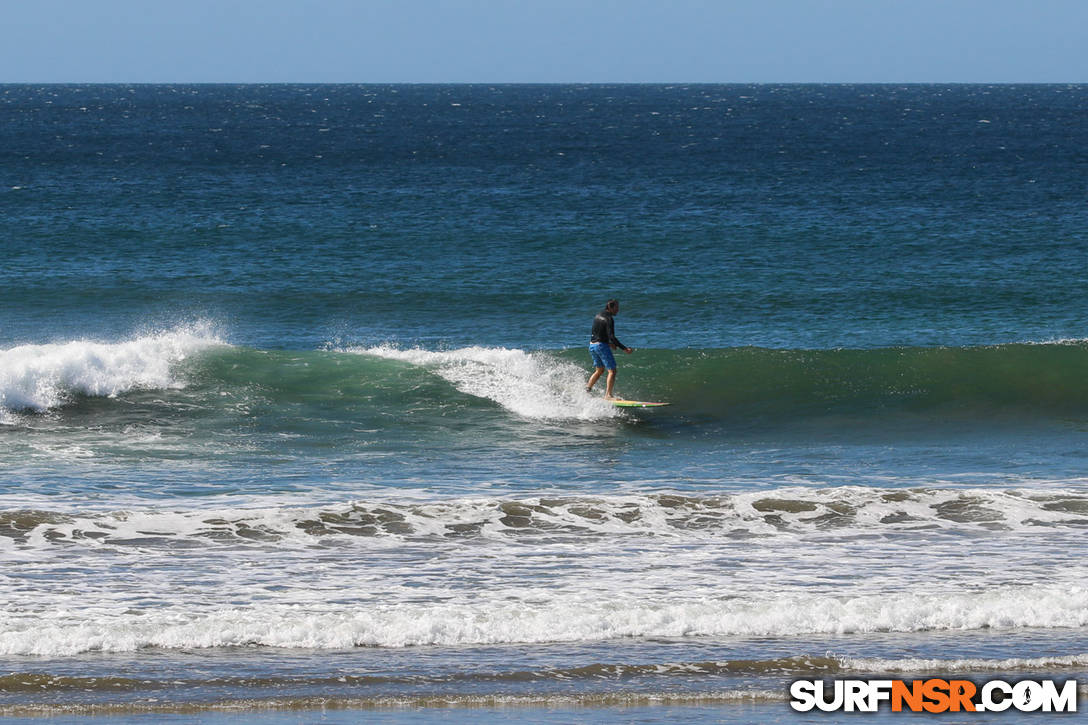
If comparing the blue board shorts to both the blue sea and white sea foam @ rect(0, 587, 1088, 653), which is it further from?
white sea foam @ rect(0, 587, 1088, 653)

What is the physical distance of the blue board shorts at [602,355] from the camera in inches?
754

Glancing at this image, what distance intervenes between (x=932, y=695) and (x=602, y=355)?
432 inches

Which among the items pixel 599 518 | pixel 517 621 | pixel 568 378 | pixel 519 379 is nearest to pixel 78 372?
pixel 519 379

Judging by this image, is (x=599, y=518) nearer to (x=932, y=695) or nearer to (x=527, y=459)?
(x=527, y=459)

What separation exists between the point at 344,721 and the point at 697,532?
5.67m

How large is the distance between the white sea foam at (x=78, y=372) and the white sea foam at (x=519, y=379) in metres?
3.62

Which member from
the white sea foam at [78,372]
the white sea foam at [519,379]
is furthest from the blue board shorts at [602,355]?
the white sea foam at [78,372]

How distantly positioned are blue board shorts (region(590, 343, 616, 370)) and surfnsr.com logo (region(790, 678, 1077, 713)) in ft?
34.7

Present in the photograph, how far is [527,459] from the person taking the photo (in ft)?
54.9

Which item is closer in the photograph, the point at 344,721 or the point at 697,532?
the point at 344,721

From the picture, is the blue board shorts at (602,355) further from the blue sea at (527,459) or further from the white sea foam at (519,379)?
the blue sea at (527,459)

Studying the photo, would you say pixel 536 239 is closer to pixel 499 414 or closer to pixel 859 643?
pixel 499 414

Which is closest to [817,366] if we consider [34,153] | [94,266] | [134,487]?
[134,487]

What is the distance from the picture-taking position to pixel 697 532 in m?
13.1
